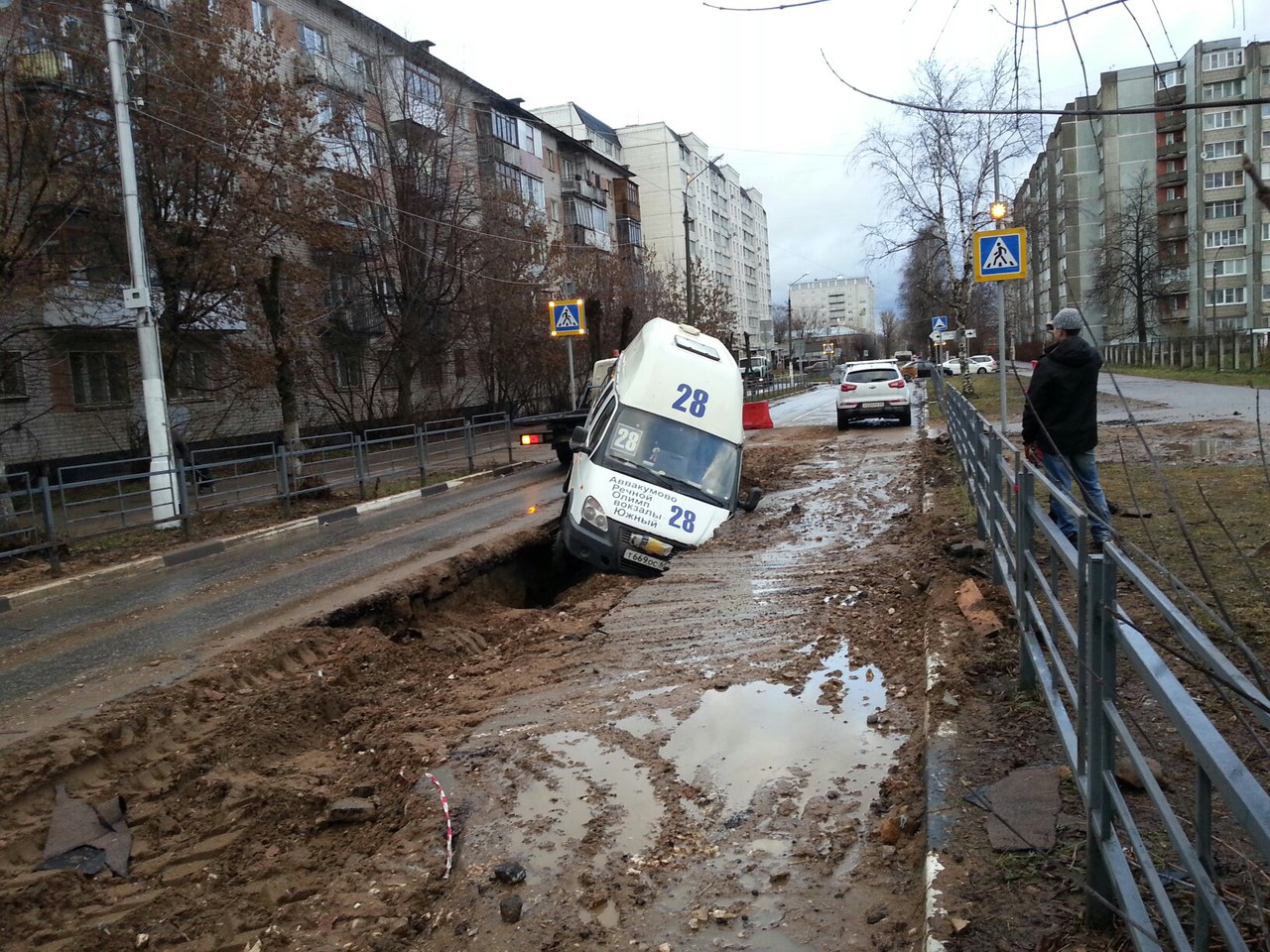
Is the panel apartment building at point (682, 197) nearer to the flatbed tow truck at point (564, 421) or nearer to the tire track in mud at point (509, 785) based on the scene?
the flatbed tow truck at point (564, 421)

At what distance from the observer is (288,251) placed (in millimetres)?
23172

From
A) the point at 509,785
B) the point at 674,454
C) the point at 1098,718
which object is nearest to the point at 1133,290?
the point at 674,454

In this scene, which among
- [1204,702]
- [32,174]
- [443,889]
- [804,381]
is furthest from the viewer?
[804,381]

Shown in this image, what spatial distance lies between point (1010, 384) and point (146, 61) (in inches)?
976

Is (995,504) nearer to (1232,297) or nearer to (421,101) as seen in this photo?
Result: (421,101)

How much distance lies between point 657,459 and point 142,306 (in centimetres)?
836

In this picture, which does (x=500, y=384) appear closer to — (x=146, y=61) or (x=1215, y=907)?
(x=146, y=61)

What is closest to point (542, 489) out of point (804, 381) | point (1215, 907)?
point (1215, 907)

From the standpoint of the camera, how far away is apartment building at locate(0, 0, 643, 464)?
18.4m

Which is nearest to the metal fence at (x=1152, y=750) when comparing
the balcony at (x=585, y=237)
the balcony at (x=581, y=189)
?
the balcony at (x=585, y=237)

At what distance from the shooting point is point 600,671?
19.8 feet

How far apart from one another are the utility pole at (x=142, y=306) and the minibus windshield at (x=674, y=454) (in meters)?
6.76

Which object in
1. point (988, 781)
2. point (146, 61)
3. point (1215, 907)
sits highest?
point (146, 61)

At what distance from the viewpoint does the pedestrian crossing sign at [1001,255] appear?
12.2m
